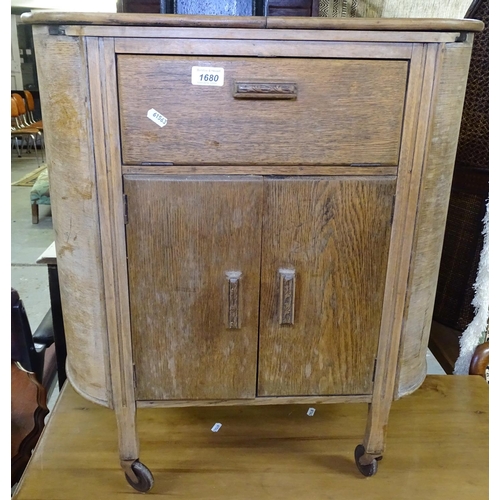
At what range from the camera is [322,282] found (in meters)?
0.98

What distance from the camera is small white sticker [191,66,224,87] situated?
834 mm

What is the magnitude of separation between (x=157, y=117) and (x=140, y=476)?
71 cm

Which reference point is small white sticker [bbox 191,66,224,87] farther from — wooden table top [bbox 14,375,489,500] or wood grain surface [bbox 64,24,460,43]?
wooden table top [bbox 14,375,489,500]

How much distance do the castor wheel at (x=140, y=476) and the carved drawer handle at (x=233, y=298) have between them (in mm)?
356

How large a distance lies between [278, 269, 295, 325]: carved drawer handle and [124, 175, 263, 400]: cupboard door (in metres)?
0.05

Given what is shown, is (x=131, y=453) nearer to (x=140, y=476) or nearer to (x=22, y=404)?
(x=140, y=476)

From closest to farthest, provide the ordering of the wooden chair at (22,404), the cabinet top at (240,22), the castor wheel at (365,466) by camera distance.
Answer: the cabinet top at (240,22) < the castor wheel at (365,466) < the wooden chair at (22,404)

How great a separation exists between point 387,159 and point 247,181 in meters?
0.25

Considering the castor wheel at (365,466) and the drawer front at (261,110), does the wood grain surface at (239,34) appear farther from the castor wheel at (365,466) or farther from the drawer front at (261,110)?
the castor wheel at (365,466)

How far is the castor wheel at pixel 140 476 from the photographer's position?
1062 millimetres

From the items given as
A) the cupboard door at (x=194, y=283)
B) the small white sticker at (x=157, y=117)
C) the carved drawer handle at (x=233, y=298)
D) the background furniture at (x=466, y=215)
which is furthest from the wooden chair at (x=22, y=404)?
the background furniture at (x=466, y=215)

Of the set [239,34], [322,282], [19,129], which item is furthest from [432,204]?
[19,129]
